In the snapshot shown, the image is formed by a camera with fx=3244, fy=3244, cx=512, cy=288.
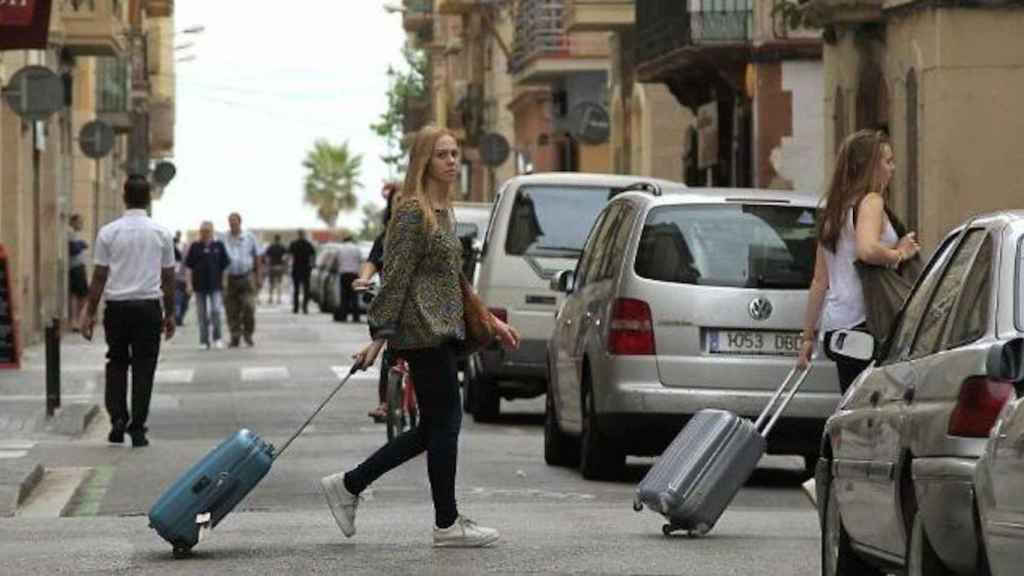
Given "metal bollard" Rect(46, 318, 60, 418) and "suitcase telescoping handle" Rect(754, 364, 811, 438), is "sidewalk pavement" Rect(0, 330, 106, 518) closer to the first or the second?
"metal bollard" Rect(46, 318, 60, 418)

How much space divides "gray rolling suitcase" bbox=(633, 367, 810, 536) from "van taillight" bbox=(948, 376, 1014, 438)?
5.54m

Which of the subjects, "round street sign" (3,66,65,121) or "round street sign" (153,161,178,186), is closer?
"round street sign" (3,66,65,121)

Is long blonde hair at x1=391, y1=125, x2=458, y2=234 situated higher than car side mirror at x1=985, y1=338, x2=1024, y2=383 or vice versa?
long blonde hair at x1=391, y1=125, x2=458, y2=234

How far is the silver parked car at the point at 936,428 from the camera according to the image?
8.62 meters

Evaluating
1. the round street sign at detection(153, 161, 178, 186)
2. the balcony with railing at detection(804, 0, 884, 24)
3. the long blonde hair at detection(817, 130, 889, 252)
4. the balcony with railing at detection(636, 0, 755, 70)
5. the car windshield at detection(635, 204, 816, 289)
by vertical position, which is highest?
the balcony with railing at detection(636, 0, 755, 70)

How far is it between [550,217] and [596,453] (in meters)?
7.18

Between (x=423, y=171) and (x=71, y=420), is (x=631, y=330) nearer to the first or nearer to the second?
(x=423, y=171)

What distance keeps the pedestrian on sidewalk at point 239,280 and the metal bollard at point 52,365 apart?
1788 cm

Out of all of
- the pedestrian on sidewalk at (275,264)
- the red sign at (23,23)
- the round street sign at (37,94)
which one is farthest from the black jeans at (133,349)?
the pedestrian on sidewalk at (275,264)

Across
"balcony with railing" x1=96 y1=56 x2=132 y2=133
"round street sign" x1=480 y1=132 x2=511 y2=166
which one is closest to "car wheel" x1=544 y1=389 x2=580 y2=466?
"round street sign" x1=480 y1=132 x2=511 y2=166

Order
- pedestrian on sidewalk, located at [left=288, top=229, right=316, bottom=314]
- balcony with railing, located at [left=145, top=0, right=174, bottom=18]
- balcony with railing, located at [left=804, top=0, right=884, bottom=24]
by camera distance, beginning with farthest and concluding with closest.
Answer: balcony with railing, located at [left=145, top=0, right=174, bottom=18], pedestrian on sidewalk, located at [left=288, top=229, right=316, bottom=314], balcony with railing, located at [left=804, top=0, right=884, bottom=24]

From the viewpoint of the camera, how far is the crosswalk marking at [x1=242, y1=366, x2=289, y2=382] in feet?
110

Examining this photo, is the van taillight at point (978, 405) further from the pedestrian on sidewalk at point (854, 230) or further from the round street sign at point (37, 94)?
the round street sign at point (37, 94)

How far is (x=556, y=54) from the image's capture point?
210 ft
